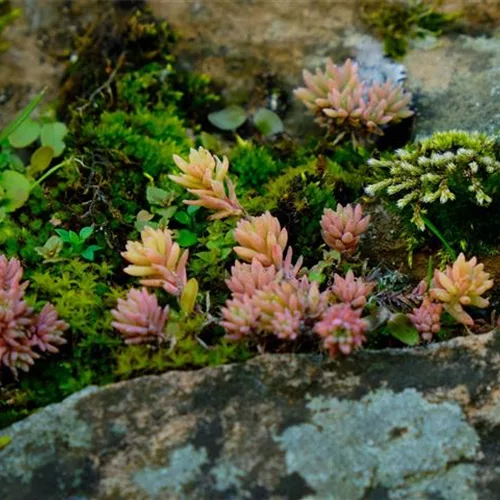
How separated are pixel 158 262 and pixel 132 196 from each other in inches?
28.6

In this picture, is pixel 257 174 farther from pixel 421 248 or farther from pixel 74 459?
pixel 74 459

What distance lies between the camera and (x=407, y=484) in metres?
2.56

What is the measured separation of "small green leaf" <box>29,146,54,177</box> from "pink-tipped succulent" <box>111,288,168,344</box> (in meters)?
1.26

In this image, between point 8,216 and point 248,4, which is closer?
point 8,216

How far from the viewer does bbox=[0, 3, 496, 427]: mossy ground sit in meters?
3.02

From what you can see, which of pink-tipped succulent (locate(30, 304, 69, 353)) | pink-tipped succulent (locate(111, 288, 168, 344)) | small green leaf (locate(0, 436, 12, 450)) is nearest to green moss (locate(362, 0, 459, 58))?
pink-tipped succulent (locate(111, 288, 168, 344))

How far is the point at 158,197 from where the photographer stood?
361 cm

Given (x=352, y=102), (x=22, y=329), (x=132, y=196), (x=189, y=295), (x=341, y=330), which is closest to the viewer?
(x=341, y=330)

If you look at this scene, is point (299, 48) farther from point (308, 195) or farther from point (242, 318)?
point (242, 318)

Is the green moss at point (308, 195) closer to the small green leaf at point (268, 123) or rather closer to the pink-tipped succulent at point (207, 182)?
the pink-tipped succulent at point (207, 182)

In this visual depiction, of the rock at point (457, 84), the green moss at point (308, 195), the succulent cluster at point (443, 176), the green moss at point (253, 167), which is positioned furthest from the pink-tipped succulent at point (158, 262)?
the rock at point (457, 84)

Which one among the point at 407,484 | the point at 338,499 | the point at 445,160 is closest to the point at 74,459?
the point at 338,499

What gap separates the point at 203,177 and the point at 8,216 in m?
1.05

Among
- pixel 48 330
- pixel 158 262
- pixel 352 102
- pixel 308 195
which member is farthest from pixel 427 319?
pixel 48 330
